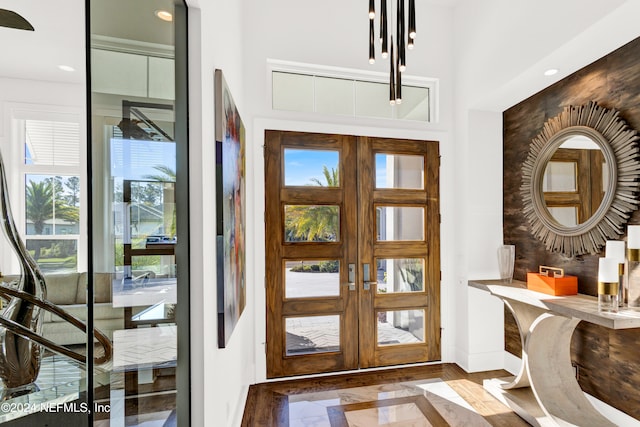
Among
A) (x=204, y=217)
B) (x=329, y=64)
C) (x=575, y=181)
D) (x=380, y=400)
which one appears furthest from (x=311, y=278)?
(x=575, y=181)

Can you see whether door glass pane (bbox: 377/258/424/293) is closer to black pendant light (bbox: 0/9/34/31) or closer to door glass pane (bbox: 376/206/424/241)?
door glass pane (bbox: 376/206/424/241)

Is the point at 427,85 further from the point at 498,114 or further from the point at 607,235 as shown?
the point at 607,235

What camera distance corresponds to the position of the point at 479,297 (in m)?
3.20

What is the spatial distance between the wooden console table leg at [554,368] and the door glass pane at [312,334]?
1626 mm

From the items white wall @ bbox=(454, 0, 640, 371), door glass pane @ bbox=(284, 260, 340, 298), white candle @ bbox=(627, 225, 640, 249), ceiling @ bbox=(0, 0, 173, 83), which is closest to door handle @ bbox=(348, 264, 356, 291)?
door glass pane @ bbox=(284, 260, 340, 298)

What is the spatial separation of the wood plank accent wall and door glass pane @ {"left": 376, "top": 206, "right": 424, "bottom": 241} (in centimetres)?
87

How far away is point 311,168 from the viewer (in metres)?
3.14

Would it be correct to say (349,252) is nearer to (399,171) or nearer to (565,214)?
(399,171)

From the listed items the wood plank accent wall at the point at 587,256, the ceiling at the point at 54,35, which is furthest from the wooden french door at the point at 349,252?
the ceiling at the point at 54,35

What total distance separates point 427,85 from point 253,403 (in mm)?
3531

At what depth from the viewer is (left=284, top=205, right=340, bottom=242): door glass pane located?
10.1 feet

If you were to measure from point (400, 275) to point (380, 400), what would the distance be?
119cm

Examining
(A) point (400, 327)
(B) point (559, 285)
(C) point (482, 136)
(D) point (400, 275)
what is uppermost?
(C) point (482, 136)

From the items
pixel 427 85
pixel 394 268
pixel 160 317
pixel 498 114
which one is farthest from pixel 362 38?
pixel 160 317
